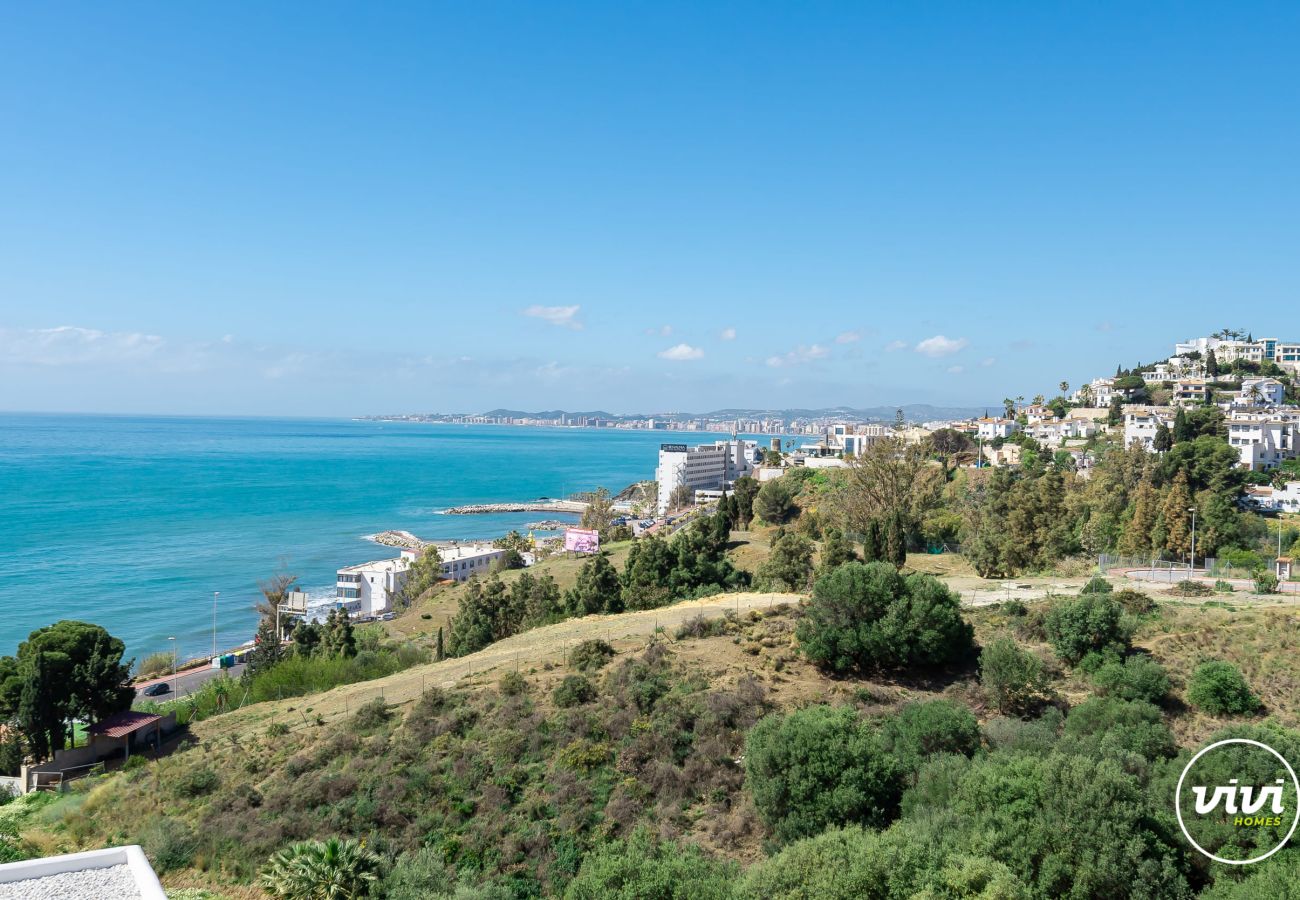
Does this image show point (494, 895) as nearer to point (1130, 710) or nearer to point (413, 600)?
point (1130, 710)

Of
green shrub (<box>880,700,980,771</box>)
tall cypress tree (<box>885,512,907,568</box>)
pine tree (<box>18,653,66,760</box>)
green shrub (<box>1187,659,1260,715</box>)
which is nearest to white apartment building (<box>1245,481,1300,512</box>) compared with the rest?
tall cypress tree (<box>885,512,907,568</box>)

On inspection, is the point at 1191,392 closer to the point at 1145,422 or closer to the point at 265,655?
the point at 1145,422

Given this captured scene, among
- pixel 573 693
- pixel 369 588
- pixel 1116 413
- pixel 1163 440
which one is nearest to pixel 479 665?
pixel 573 693

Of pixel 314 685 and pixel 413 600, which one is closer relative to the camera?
pixel 314 685

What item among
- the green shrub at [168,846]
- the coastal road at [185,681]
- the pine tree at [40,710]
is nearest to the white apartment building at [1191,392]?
the coastal road at [185,681]

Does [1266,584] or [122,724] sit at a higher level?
[1266,584]

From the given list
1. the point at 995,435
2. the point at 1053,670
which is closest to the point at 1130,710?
the point at 1053,670

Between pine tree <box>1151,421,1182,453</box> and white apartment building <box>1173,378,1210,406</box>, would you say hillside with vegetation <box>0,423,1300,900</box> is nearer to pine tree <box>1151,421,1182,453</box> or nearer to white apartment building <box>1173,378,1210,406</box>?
pine tree <box>1151,421,1182,453</box>
